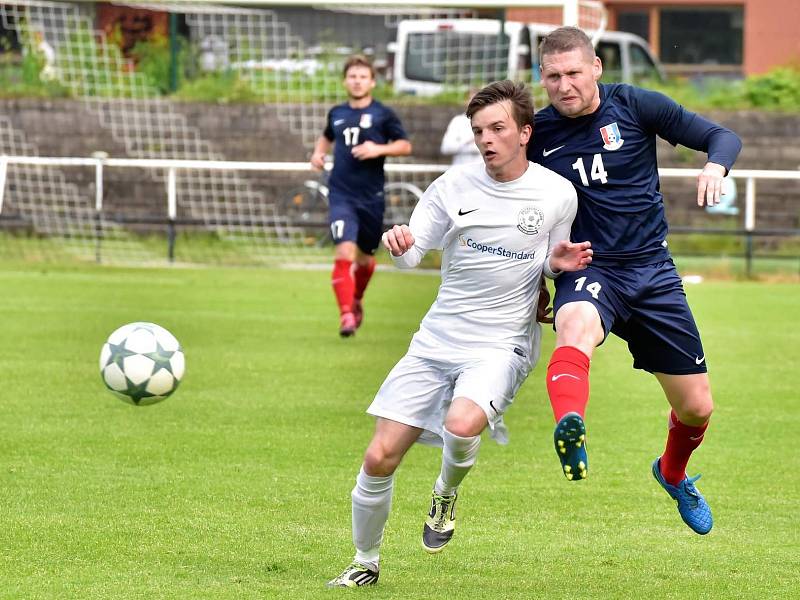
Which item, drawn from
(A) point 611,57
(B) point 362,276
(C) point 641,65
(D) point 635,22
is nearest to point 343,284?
(B) point 362,276

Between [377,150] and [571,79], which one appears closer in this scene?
[571,79]

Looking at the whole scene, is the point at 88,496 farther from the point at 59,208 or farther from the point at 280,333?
the point at 59,208

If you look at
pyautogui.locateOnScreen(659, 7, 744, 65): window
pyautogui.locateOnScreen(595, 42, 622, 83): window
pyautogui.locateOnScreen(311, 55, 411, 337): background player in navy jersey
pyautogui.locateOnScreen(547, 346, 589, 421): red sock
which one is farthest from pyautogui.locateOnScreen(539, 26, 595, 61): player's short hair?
pyautogui.locateOnScreen(659, 7, 744, 65): window

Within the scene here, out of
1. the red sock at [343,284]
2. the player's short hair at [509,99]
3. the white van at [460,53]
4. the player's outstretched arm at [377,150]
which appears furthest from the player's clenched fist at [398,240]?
the white van at [460,53]

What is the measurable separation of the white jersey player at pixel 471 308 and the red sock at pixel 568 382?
0.50 ft

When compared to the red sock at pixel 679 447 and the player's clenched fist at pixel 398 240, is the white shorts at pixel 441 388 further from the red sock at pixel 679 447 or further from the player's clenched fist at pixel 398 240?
the red sock at pixel 679 447

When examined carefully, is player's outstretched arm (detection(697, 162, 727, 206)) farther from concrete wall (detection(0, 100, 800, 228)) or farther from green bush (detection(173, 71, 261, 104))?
green bush (detection(173, 71, 261, 104))

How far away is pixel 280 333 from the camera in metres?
12.3

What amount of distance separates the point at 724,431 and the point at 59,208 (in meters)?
12.8

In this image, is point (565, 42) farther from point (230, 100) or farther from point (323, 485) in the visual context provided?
point (230, 100)

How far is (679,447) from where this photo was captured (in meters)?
6.22

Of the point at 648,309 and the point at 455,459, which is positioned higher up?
the point at 648,309

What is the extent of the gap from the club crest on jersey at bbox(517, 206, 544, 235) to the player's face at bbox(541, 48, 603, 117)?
59cm

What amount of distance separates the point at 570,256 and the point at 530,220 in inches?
7.7
